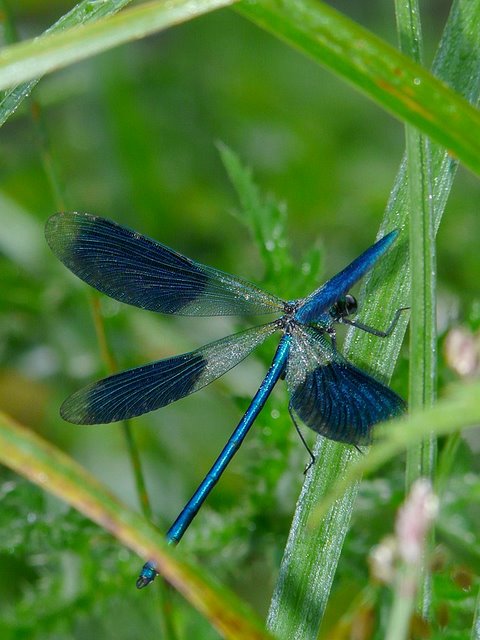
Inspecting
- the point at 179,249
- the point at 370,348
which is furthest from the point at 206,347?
the point at 179,249

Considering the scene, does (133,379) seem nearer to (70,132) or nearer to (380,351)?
(380,351)

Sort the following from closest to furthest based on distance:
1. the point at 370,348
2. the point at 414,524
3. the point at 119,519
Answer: the point at 414,524, the point at 119,519, the point at 370,348

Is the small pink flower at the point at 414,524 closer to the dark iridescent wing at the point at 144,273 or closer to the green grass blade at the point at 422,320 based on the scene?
the green grass blade at the point at 422,320

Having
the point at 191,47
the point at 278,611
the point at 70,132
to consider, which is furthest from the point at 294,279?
the point at 191,47

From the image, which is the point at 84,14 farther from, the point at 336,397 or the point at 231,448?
the point at 231,448

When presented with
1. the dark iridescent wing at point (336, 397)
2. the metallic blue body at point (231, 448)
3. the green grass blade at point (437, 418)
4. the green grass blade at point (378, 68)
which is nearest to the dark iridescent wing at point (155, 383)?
the metallic blue body at point (231, 448)

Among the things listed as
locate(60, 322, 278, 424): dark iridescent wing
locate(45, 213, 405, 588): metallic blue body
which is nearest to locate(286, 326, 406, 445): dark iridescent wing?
locate(45, 213, 405, 588): metallic blue body
